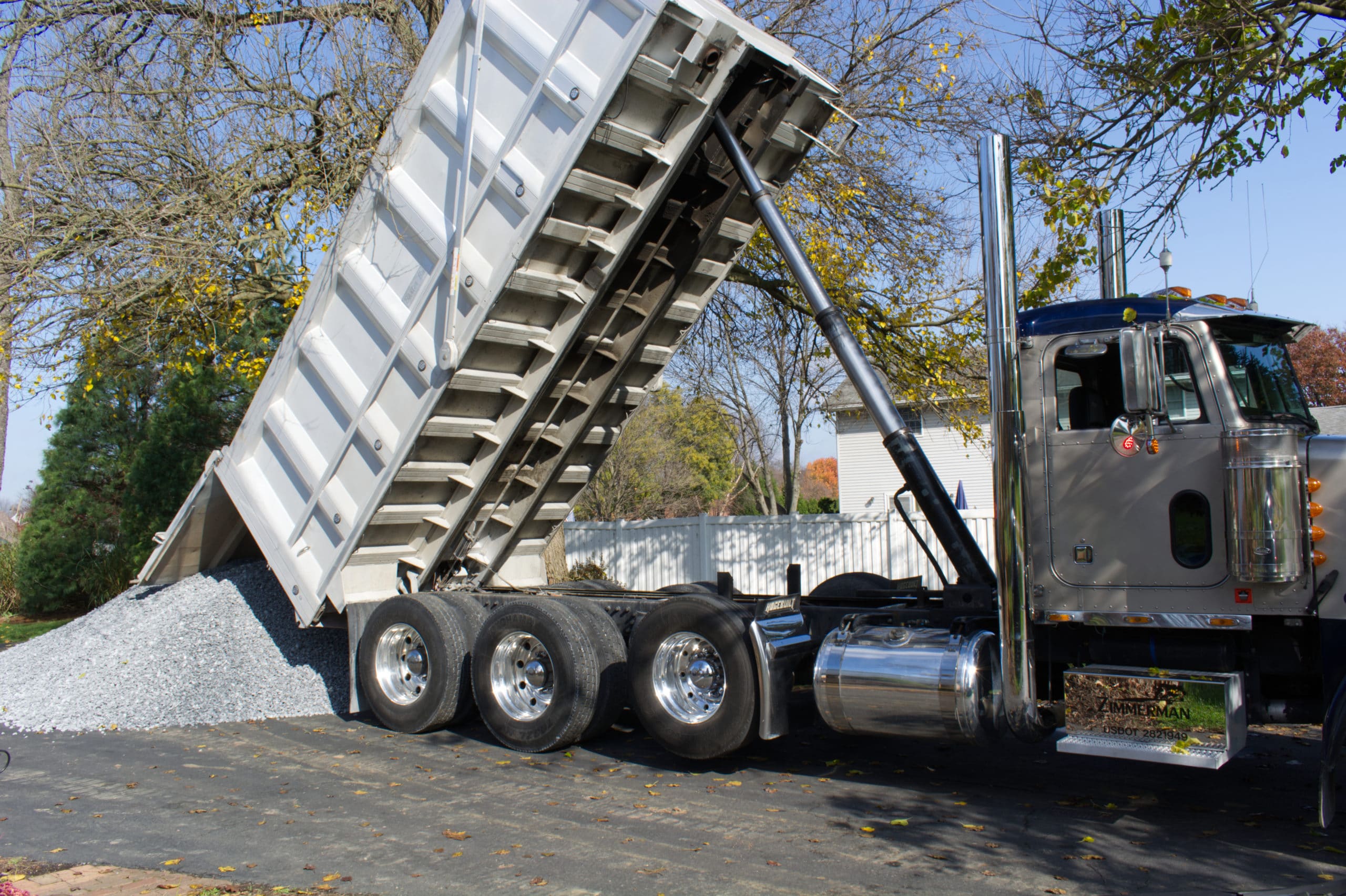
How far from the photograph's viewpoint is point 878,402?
657 cm

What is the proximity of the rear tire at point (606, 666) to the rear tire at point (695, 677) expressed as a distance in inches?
12.7

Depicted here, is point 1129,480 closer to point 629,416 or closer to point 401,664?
point 629,416

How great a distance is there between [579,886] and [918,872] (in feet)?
5.01

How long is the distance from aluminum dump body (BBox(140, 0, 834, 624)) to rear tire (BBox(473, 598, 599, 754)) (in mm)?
1179

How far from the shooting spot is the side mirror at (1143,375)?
5.14 meters

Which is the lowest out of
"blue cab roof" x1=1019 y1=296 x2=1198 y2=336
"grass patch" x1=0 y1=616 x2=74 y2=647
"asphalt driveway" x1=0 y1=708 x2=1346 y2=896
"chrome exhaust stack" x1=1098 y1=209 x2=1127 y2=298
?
"asphalt driveway" x1=0 y1=708 x2=1346 y2=896

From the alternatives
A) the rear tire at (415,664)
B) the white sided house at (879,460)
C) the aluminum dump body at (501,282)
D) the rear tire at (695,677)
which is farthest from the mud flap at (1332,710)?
the white sided house at (879,460)

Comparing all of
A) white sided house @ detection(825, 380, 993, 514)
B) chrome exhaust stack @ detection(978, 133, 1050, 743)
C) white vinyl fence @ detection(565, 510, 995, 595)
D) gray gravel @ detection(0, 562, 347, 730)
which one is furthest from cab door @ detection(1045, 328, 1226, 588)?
white sided house @ detection(825, 380, 993, 514)

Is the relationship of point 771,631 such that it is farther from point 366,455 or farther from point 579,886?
point 366,455

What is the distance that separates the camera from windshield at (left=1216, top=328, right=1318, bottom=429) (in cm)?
554

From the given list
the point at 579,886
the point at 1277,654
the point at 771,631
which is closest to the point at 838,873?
the point at 579,886

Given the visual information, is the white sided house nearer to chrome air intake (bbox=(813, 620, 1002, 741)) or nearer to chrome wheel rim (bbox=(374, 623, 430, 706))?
Result: chrome wheel rim (bbox=(374, 623, 430, 706))

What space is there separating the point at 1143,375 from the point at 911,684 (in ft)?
6.69

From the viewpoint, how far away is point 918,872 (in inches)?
185
